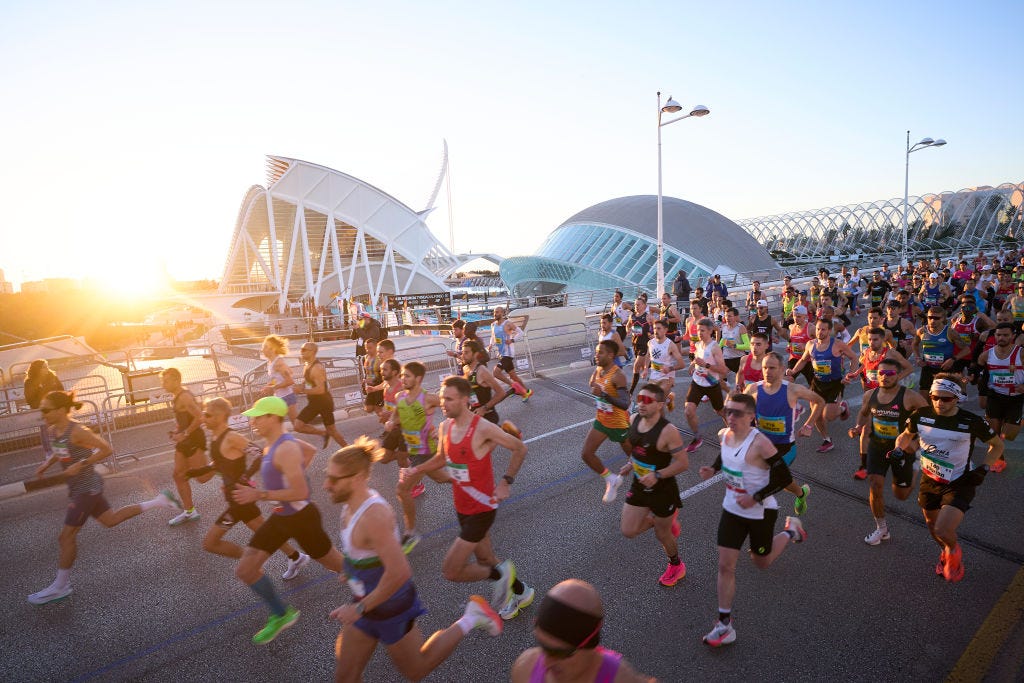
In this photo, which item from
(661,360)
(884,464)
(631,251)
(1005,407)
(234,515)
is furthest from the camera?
(631,251)

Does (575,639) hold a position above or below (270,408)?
below

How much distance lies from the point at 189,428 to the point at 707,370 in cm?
656

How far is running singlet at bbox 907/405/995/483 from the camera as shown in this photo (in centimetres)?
425

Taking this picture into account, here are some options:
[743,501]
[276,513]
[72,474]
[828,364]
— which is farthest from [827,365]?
[72,474]

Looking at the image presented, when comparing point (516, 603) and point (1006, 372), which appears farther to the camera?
point (1006, 372)

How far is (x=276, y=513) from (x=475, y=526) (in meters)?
1.52

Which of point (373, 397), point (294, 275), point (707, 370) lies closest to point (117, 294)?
point (294, 275)

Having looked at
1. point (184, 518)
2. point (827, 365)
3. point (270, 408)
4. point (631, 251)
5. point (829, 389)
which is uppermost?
point (631, 251)

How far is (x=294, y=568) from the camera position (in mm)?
4977

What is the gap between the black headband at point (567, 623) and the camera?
5.70 feet

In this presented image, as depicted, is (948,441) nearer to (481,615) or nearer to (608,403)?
(608,403)

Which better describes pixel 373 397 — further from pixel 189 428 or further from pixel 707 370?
pixel 707 370

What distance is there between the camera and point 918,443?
4570 mm

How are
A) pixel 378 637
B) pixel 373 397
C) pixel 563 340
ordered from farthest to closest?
pixel 563 340 < pixel 373 397 < pixel 378 637
